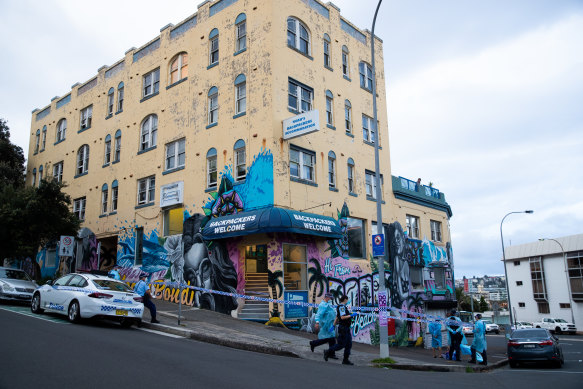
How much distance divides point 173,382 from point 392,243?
20135mm

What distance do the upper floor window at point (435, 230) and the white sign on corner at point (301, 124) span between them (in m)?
15.4

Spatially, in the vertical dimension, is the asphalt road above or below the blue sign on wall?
below

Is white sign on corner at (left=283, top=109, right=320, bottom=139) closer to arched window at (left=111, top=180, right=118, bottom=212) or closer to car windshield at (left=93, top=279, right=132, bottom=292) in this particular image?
car windshield at (left=93, top=279, right=132, bottom=292)

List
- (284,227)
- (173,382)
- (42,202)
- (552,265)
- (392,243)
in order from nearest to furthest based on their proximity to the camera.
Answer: (173,382), (284,227), (42,202), (392,243), (552,265)

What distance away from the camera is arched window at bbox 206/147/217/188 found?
21.2 m

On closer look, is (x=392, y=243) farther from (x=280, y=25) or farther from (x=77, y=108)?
(x=77, y=108)

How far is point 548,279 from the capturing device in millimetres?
54438

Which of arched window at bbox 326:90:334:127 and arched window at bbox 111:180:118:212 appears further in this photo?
arched window at bbox 111:180:118:212

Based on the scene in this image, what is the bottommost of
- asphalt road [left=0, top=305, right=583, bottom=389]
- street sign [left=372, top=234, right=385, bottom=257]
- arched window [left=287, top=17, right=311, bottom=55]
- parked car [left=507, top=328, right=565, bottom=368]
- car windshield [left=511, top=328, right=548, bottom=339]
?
parked car [left=507, top=328, right=565, bottom=368]

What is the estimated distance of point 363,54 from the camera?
26.1 metres

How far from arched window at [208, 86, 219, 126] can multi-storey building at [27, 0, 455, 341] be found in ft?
0.17

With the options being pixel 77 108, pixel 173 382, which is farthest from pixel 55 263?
pixel 173 382

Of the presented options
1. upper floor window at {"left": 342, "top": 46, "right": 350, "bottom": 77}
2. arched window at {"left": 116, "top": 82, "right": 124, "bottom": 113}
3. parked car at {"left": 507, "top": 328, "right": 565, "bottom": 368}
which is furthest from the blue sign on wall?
arched window at {"left": 116, "top": 82, "right": 124, "bottom": 113}

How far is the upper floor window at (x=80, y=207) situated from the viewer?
2973 cm
